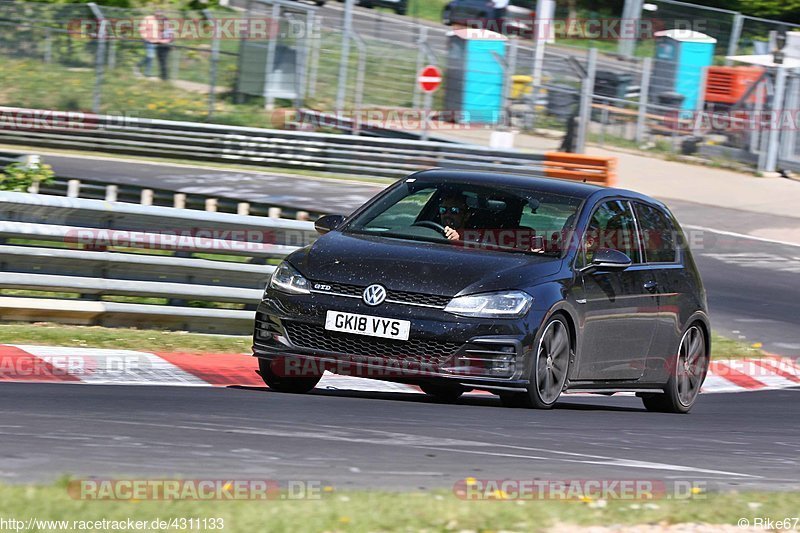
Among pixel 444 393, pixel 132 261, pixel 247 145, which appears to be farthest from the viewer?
pixel 247 145

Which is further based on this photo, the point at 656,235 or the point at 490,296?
the point at 656,235

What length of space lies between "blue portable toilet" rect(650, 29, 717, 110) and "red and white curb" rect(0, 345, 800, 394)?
20.4 meters

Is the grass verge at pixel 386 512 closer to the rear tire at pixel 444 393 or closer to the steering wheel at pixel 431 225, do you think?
the steering wheel at pixel 431 225

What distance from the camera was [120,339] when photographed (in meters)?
10.0

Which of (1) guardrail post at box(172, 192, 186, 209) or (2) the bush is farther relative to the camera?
(2) the bush

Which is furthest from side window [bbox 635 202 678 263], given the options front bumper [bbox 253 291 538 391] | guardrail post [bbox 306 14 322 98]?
guardrail post [bbox 306 14 322 98]

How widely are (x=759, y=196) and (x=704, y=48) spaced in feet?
19.7

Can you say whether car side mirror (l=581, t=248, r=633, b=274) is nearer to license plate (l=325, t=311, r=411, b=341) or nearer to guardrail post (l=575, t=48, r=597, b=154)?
license plate (l=325, t=311, r=411, b=341)

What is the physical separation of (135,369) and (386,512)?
4427mm

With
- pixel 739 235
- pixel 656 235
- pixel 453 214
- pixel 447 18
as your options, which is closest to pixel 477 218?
pixel 453 214

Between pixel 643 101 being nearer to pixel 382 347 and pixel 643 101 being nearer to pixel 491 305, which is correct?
pixel 491 305

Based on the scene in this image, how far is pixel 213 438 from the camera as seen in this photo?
19.8 ft

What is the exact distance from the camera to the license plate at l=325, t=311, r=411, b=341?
25.0 feet

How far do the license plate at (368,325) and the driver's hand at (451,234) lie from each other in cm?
99
